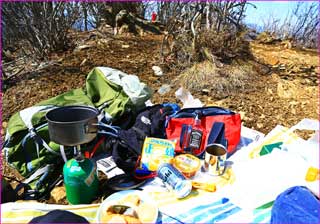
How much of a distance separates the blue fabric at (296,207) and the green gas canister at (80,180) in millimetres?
805

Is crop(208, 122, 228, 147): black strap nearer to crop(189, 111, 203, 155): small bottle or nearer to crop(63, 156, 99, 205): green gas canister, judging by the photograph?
crop(189, 111, 203, 155): small bottle

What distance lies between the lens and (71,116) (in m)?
1.43

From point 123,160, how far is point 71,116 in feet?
1.37

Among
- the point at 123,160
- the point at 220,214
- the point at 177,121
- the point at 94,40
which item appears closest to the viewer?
the point at 220,214

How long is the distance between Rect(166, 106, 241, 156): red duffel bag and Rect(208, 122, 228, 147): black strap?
2cm

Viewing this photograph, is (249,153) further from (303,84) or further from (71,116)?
(303,84)

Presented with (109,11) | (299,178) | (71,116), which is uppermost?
(109,11)

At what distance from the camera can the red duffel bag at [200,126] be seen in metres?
1.73

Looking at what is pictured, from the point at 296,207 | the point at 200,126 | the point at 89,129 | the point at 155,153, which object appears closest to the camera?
the point at 296,207

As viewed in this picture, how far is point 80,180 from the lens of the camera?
1.40m

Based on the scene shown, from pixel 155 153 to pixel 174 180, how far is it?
0.79 feet

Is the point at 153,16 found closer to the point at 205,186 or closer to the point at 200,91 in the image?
the point at 200,91

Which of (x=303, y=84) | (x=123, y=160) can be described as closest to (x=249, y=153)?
(x=123, y=160)

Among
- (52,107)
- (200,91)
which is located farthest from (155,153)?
(200,91)
